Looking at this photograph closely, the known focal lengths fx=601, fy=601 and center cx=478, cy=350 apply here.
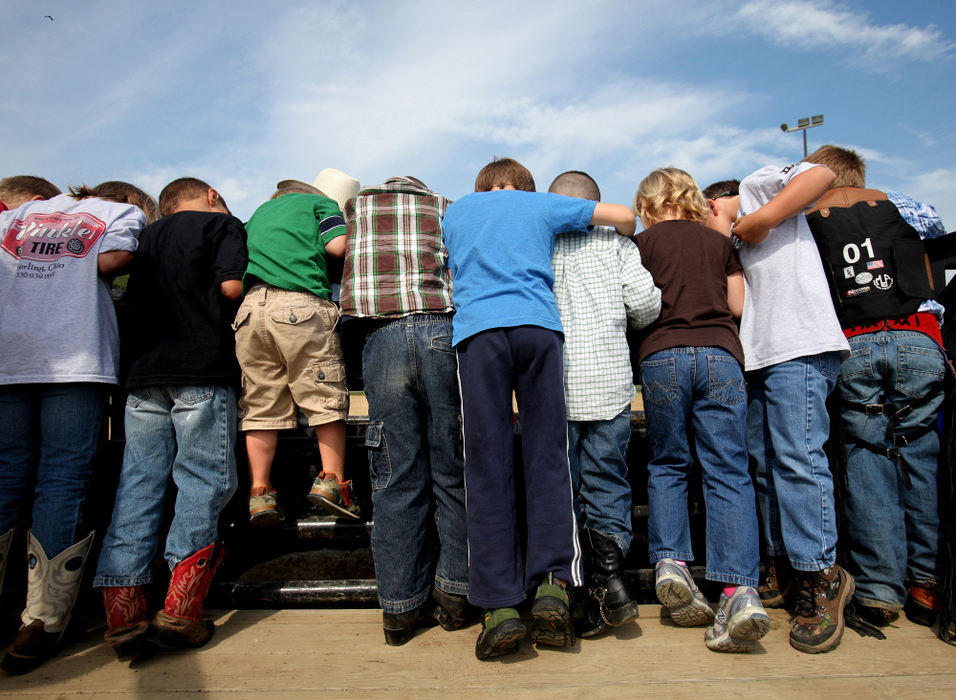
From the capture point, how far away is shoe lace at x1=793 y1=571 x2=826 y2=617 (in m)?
2.20

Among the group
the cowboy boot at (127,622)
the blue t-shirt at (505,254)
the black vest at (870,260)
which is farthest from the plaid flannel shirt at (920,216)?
the cowboy boot at (127,622)

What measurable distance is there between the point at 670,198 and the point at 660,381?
33.2 inches

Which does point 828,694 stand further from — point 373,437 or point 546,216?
point 546,216

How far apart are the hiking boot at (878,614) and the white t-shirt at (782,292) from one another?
3.23 ft

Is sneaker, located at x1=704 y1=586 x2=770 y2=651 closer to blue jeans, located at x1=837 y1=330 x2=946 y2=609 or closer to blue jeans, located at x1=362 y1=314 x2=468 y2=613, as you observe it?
blue jeans, located at x1=837 y1=330 x2=946 y2=609

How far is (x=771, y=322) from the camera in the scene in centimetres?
246

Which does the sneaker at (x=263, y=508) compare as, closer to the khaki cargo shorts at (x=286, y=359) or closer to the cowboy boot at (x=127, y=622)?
the khaki cargo shorts at (x=286, y=359)

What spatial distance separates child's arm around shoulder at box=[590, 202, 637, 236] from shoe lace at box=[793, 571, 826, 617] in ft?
5.00

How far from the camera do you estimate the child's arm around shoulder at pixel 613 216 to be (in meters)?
2.49

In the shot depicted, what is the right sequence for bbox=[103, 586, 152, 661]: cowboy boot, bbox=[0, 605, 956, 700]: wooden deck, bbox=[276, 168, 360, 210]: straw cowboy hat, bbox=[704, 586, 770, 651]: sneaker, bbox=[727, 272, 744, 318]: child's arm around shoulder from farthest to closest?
bbox=[276, 168, 360, 210]: straw cowboy hat → bbox=[727, 272, 744, 318]: child's arm around shoulder → bbox=[103, 586, 152, 661]: cowboy boot → bbox=[704, 586, 770, 651]: sneaker → bbox=[0, 605, 956, 700]: wooden deck

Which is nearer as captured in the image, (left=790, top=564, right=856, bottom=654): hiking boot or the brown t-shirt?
(left=790, top=564, right=856, bottom=654): hiking boot

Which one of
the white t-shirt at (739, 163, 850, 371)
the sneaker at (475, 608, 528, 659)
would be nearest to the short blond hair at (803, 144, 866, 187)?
the white t-shirt at (739, 163, 850, 371)

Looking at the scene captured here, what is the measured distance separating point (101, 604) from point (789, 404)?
3053 mm

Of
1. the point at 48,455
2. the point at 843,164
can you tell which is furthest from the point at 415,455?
the point at 843,164
